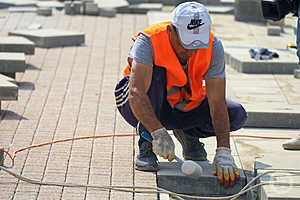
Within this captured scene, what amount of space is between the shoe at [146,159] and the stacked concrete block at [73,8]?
7.40m

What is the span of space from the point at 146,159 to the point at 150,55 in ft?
2.62

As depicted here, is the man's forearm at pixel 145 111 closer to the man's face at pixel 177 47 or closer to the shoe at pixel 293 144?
the man's face at pixel 177 47

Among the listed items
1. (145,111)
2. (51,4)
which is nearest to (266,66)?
(145,111)

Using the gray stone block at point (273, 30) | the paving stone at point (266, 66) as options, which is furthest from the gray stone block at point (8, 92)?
the gray stone block at point (273, 30)

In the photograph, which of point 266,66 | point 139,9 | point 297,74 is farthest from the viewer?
point 139,9

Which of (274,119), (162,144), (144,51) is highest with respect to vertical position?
(144,51)

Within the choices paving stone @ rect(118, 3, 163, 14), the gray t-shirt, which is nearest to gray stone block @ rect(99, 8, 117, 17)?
paving stone @ rect(118, 3, 163, 14)

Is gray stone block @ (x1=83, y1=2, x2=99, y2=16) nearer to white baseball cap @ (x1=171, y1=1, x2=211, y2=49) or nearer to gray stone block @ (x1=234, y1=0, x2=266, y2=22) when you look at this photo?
gray stone block @ (x1=234, y1=0, x2=266, y2=22)

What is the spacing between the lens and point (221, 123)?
4.24 m

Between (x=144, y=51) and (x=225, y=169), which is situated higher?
(x=144, y=51)

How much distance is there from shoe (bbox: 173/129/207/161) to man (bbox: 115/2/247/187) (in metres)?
0.12

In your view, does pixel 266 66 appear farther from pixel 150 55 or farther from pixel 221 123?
pixel 150 55

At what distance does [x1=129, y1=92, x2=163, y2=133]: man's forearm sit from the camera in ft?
13.4

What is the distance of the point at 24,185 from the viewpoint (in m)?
4.08
